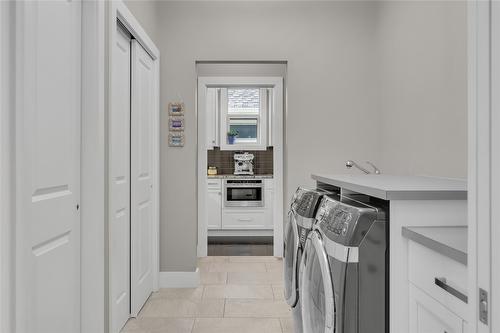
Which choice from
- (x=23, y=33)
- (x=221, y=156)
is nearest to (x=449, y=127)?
(x=23, y=33)

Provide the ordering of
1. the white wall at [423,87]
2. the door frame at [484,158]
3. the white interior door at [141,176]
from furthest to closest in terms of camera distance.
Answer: the white interior door at [141,176]
the white wall at [423,87]
the door frame at [484,158]

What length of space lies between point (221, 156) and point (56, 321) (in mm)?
4489

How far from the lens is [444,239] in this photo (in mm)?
1134

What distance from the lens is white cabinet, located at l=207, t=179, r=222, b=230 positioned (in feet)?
18.2

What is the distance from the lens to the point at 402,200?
1.32 m

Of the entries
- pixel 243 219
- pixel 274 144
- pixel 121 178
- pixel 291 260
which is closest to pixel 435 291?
pixel 291 260

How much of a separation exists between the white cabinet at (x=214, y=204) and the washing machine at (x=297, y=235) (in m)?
3.33

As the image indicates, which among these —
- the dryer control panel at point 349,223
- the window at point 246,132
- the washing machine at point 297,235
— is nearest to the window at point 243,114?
the window at point 246,132

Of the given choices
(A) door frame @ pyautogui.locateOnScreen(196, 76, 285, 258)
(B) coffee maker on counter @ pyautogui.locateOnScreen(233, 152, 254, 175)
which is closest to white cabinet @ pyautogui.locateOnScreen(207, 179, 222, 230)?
(B) coffee maker on counter @ pyautogui.locateOnScreen(233, 152, 254, 175)

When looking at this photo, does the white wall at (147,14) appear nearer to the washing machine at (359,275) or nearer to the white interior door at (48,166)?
the white interior door at (48,166)

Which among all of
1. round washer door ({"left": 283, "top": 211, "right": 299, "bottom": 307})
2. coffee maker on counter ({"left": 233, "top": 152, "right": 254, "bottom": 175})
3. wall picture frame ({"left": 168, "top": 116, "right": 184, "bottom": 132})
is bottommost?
round washer door ({"left": 283, "top": 211, "right": 299, "bottom": 307})

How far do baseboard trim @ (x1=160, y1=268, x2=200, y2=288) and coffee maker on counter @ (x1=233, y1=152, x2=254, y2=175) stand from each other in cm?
264

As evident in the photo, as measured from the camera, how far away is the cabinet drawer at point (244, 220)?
5.54 meters

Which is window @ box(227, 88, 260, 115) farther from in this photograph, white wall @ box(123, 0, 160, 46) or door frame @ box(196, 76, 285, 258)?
white wall @ box(123, 0, 160, 46)
